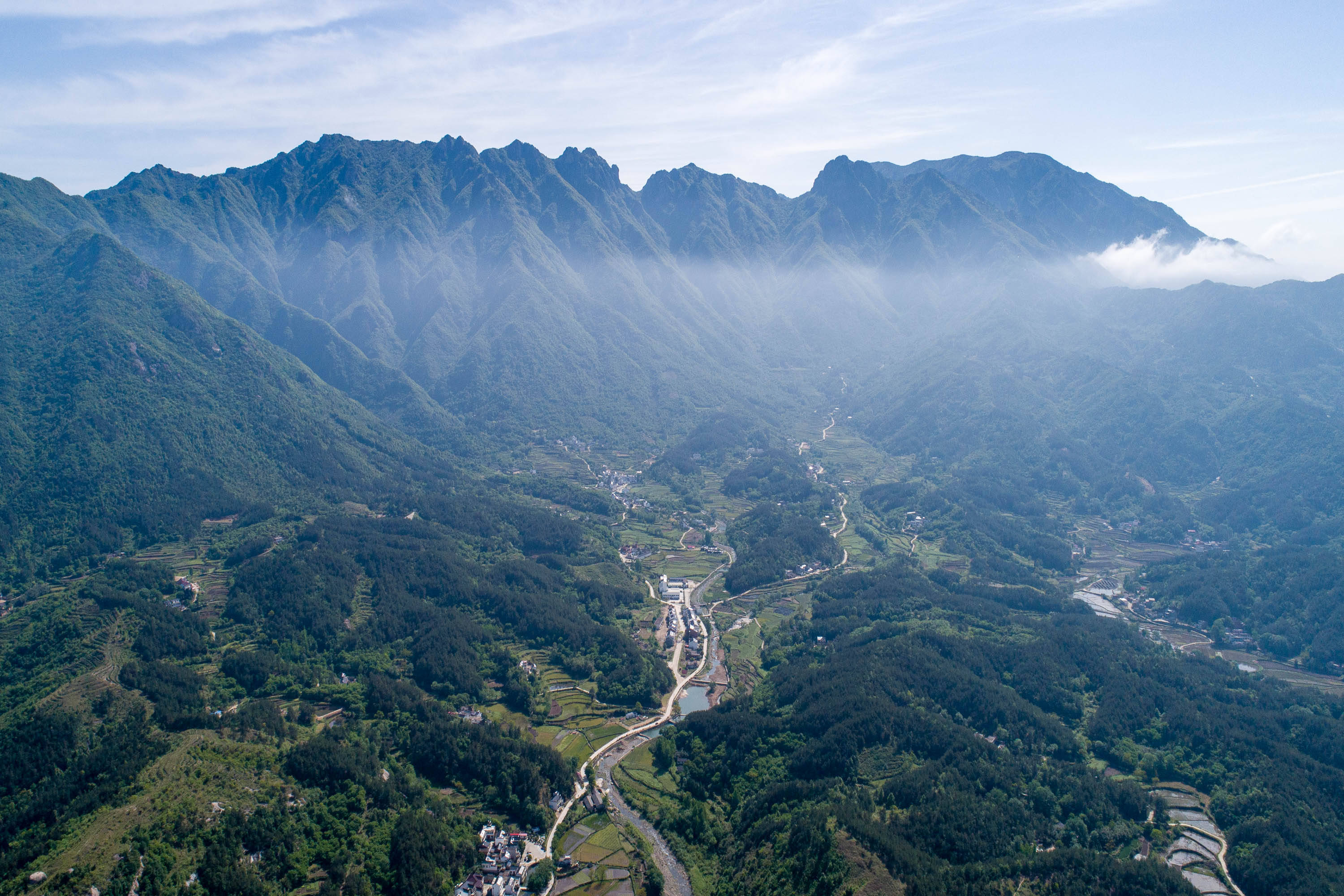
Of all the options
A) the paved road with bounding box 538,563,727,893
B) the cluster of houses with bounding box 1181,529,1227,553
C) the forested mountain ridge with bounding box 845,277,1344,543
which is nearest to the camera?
the paved road with bounding box 538,563,727,893

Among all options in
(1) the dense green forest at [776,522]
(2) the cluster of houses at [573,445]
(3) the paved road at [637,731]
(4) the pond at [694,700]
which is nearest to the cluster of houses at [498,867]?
(3) the paved road at [637,731]

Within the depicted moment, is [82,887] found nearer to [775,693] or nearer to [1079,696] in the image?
[775,693]

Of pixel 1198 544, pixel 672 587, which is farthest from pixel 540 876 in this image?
pixel 1198 544

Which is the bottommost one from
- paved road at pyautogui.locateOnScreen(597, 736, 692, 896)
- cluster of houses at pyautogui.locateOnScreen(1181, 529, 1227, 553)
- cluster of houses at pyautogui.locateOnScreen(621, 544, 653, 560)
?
paved road at pyautogui.locateOnScreen(597, 736, 692, 896)

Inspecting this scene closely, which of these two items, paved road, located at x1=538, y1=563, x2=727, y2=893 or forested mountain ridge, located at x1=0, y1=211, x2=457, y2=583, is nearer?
paved road, located at x1=538, y1=563, x2=727, y2=893

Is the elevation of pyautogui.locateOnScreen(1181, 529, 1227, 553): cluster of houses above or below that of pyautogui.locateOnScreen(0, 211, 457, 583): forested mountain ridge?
below

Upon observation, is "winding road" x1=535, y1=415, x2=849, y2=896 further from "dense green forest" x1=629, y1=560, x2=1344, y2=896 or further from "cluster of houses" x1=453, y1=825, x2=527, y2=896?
"dense green forest" x1=629, y1=560, x2=1344, y2=896

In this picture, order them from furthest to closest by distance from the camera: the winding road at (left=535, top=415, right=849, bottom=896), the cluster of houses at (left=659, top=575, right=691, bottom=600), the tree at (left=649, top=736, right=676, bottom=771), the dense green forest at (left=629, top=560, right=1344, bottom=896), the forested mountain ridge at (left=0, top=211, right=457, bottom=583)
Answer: the forested mountain ridge at (left=0, top=211, right=457, bottom=583)
the cluster of houses at (left=659, top=575, right=691, bottom=600)
the tree at (left=649, top=736, right=676, bottom=771)
the winding road at (left=535, top=415, right=849, bottom=896)
the dense green forest at (left=629, top=560, right=1344, bottom=896)

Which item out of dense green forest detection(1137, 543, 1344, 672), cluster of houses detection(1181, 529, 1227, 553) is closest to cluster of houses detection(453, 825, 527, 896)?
dense green forest detection(1137, 543, 1344, 672)

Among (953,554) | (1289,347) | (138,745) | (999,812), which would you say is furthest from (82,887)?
(1289,347)
